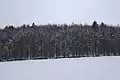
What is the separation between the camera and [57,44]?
6128cm

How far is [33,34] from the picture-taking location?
62.8m

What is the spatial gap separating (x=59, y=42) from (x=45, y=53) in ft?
17.6

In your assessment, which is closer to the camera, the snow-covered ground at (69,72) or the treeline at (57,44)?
the snow-covered ground at (69,72)

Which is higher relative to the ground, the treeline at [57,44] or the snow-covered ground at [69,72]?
the treeline at [57,44]

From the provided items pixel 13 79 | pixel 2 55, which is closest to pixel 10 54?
pixel 2 55

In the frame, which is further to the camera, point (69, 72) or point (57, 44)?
point (57, 44)

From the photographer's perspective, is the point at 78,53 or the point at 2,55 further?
the point at 78,53

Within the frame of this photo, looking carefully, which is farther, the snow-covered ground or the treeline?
the treeline

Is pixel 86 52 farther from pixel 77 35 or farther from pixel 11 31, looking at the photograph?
pixel 11 31

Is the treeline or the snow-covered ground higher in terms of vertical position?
the treeline

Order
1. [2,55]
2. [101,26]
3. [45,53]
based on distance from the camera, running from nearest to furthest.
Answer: [2,55]
[45,53]
[101,26]

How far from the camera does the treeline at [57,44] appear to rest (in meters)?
58.0

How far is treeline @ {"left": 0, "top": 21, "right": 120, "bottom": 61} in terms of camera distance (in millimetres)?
57969

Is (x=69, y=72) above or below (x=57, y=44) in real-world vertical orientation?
below
